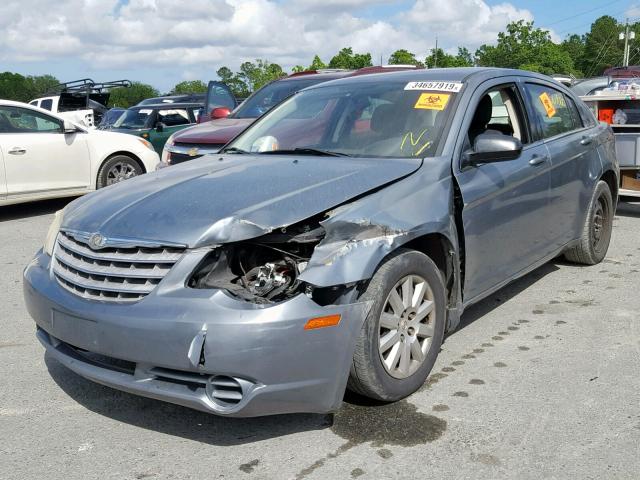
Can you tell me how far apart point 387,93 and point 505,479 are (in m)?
2.52

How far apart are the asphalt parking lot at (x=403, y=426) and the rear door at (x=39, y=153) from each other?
502cm

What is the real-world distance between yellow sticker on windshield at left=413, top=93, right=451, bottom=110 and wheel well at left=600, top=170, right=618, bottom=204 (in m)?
2.44

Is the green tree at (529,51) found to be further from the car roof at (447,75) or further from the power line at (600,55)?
the car roof at (447,75)

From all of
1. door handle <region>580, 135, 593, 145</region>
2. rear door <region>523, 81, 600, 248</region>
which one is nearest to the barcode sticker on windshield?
rear door <region>523, 81, 600, 248</region>

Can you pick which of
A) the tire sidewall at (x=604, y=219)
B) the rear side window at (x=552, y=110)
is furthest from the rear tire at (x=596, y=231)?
the rear side window at (x=552, y=110)

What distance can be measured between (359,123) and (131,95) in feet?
361

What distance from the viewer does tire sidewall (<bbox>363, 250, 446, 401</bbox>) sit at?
10.8 ft

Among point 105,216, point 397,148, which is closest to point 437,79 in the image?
point 397,148

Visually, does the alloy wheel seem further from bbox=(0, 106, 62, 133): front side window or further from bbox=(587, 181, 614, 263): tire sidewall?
bbox=(0, 106, 62, 133): front side window

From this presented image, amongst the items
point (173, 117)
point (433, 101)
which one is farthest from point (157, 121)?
point (433, 101)

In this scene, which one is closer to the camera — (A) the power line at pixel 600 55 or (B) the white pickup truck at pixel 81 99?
(B) the white pickup truck at pixel 81 99

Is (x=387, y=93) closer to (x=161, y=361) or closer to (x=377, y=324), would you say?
(x=377, y=324)

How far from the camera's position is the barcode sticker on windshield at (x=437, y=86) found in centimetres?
442

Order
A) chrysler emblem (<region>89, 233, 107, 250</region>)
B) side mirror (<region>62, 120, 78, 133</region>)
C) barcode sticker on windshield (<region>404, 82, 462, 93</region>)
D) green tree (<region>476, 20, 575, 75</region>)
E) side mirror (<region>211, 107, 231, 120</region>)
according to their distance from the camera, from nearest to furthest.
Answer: chrysler emblem (<region>89, 233, 107, 250</region>), barcode sticker on windshield (<region>404, 82, 462, 93</region>), side mirror (<region>62, 120, 78, 133</region>), side mirror (<region>211, 107, 231, 120</region>), green tree (<region>476, 20, 575, 75</region>)
